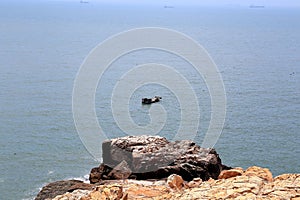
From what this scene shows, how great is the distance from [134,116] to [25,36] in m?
121

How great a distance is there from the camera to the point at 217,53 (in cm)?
14638

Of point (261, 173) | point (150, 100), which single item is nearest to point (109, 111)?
point (150, 100)

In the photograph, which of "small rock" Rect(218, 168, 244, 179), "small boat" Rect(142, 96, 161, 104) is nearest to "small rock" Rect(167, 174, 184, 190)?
"small rock" Rect(218, 168, 244, 179)

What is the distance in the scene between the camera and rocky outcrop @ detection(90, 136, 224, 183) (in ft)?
111

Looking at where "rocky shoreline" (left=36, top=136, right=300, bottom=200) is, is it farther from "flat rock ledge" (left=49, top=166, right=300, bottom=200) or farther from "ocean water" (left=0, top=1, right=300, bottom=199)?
"ocean water" (left=0, top=1, right=300, bottom=199)

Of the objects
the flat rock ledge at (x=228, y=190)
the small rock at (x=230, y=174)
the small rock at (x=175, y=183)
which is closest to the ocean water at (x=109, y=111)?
the small rock at (x=175, y=183)

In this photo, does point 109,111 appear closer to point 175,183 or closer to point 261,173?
point 175,183

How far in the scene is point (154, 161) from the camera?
35156 mm

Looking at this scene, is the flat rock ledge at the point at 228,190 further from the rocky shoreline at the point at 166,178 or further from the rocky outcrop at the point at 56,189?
the rocky outcrop at the point at 56,189

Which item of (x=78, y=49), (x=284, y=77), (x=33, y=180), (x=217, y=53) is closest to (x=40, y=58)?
(x=78, y=49)

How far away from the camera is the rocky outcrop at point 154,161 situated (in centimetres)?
3375

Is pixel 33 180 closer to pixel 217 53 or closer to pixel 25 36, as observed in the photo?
pixel 217 53

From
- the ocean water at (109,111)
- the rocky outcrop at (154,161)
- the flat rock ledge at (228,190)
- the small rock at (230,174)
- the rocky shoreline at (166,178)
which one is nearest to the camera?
the flat rock ledge at (228,190)

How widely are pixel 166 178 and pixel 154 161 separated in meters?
3.84
